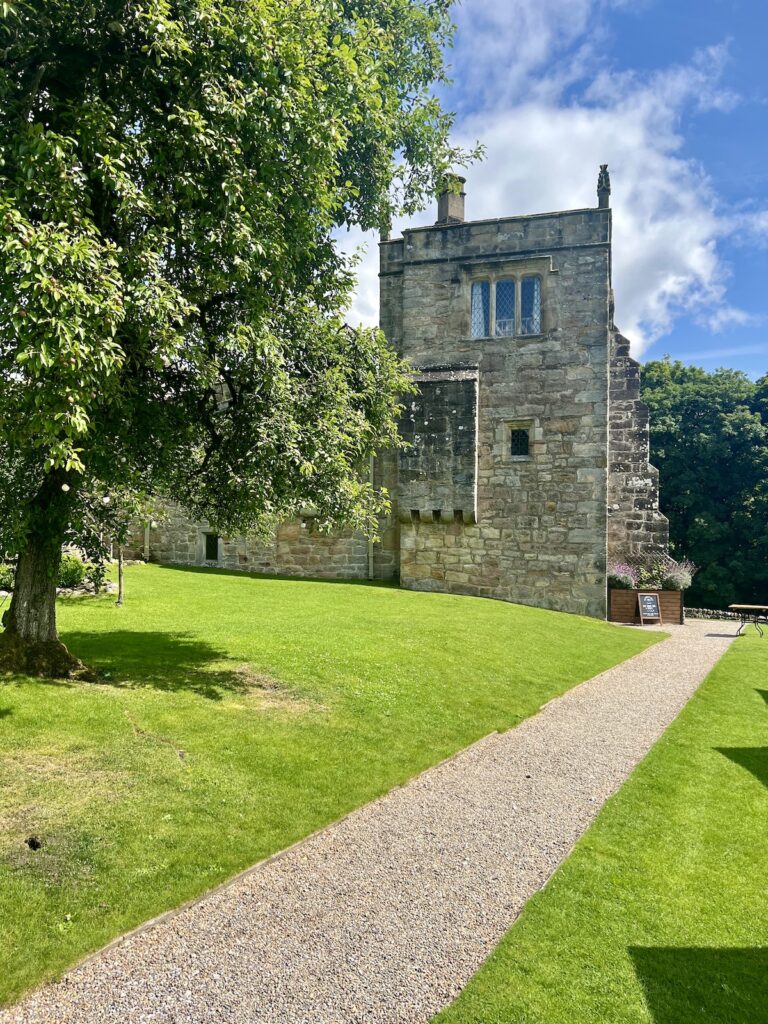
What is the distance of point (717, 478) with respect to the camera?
36250mm

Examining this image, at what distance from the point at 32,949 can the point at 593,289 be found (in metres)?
20.7

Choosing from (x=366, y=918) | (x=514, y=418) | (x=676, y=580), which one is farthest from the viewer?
(x=514, y=418)

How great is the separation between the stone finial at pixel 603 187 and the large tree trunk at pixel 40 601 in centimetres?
1933

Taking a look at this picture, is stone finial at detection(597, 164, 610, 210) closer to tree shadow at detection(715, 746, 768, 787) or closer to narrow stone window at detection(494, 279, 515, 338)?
narrow stone window at detection(494, 279, 515, 338)

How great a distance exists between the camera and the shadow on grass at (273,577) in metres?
20.2

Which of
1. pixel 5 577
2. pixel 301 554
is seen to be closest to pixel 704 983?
pixel 5 577

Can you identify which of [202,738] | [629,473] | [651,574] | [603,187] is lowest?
[202,738]

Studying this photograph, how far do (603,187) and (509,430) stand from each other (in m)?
8.26

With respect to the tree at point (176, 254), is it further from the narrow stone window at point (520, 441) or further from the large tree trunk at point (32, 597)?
the narrow stone window at point (520, 441)

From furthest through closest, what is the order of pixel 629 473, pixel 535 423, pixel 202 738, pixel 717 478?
pixel 717 478, pixel 629 473, pixel 535 423, pixel 202 738

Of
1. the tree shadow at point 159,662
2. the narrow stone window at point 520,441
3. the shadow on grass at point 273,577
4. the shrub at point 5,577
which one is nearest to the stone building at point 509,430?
the narrow stone window at point 520,441

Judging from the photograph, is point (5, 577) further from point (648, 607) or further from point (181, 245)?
point (648, 607)

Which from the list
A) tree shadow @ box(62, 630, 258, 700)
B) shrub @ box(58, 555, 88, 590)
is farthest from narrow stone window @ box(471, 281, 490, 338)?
tree shadow @ box(62, 630, 258, 700)

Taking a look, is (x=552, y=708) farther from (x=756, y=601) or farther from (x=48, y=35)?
(x=756, y=601)
